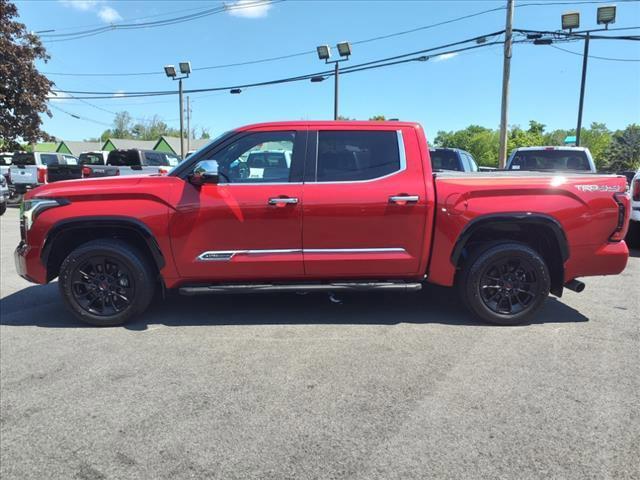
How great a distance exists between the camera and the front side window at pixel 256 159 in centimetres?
473

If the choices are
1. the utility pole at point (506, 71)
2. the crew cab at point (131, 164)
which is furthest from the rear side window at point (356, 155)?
the crew cab at point (131, 164)

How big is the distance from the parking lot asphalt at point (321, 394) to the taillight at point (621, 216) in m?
0.88

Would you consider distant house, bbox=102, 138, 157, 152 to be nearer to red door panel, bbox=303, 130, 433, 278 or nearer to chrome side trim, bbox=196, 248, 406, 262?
chrome side trim, bbox=196, 248, 406, 262

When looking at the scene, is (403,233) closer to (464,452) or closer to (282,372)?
(282,372)

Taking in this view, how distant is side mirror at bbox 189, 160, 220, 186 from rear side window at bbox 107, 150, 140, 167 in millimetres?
14545

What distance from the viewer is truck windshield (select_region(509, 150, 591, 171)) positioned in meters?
10.7

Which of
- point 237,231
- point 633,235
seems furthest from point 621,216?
point 633,235

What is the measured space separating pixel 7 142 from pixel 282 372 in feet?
86.2

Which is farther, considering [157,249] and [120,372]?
[157,249]

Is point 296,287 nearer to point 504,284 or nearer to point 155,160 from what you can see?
point 504,284

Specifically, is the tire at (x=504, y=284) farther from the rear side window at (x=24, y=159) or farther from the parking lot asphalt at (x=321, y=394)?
the rear side window at (x=24, y=159)

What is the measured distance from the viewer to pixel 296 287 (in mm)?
4738

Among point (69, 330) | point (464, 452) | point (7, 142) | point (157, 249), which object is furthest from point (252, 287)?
point (7, 142)

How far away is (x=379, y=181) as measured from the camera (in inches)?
183
